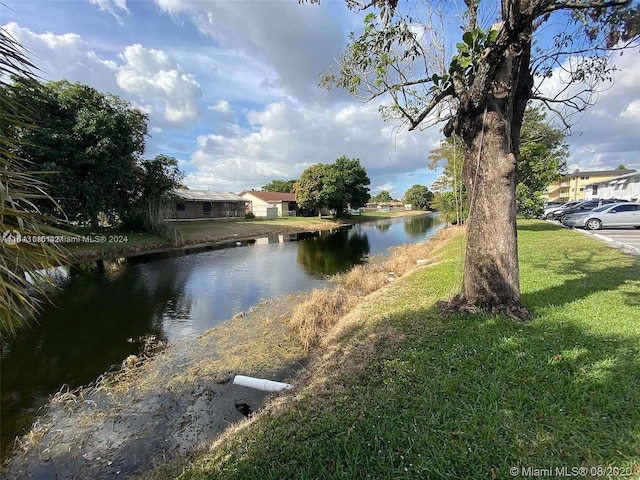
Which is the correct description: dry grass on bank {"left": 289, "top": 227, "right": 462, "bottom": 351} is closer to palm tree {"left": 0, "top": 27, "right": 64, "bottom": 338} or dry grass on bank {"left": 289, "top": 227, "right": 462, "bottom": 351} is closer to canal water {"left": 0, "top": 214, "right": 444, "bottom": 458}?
canal water {"left": 0, "top": 214, "right": 444, "bottom": 458}

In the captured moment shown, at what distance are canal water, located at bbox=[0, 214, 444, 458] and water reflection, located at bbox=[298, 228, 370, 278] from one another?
51 mm

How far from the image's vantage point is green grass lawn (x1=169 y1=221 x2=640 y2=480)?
7.43 feet

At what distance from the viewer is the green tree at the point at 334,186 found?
40469mm

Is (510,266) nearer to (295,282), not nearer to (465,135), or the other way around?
(465,135)

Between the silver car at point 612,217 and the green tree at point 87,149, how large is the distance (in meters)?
25.7

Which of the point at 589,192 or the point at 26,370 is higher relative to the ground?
the point at 589,192

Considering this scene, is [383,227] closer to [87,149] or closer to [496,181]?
[87,149]

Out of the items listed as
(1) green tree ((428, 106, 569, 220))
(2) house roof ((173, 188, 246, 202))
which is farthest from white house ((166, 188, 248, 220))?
(1) green tree ((428, 106, 569, 220))

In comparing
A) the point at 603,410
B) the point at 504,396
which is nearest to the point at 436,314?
the point at 504,396

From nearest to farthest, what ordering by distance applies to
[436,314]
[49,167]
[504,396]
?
[504,396]
[436,314]
[49,167]

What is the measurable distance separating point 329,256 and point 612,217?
1515 cm

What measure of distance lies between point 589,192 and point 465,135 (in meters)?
51.3

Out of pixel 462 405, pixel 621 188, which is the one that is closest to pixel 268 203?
pixel 621 188

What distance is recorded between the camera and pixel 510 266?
4.48m
